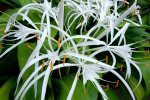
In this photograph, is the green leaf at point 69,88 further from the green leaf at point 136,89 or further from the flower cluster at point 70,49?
the green leaf at point 136,89

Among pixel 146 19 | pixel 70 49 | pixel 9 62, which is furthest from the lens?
pixel 146 19

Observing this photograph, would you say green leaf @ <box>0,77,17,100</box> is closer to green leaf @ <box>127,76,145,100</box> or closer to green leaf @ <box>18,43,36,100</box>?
green leaf @ <box>18,43,36,100</box>

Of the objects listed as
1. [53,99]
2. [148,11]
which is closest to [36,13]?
[53,99]

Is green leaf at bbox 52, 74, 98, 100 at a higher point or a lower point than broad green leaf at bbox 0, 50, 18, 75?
lower

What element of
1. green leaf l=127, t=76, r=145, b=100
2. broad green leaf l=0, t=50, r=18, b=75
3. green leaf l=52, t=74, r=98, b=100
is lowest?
green leaf l=127, t=76, r=145, b=100

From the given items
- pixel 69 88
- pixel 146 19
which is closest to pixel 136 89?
pixel 69 88

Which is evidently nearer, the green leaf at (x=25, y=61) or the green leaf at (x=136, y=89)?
the green leaf at (x=25, y=61)

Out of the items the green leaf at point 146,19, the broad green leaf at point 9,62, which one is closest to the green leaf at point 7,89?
the broad green leaf at point 9,62

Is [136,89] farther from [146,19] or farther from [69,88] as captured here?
[146,19]

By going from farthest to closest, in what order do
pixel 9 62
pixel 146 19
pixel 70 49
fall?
pixel 146 19 < pixel 9 62 < pixel 70 49

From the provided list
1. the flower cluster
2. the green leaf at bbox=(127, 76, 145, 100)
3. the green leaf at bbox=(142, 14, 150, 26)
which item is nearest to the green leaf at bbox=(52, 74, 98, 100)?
the flower cluster

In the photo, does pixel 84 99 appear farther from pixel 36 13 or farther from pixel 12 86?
pixel 36 13
